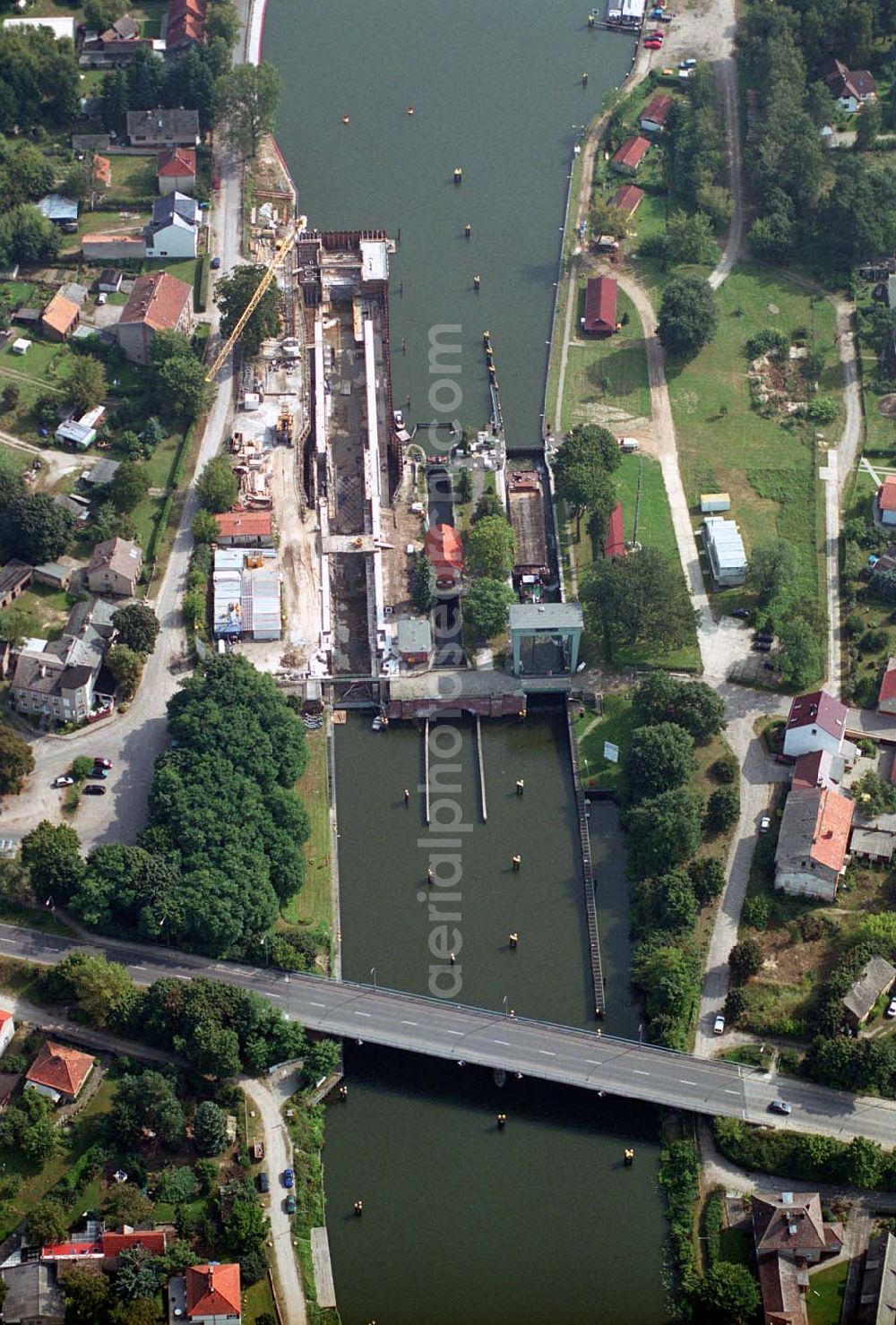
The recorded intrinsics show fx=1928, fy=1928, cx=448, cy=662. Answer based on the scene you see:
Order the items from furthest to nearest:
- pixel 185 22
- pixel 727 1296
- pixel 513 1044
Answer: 1. pixel 185 22
2. pixel 513 1044
3. pixel 727 1296

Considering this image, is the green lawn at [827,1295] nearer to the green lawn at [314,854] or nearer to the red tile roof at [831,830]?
the red tile roof at [831,830]

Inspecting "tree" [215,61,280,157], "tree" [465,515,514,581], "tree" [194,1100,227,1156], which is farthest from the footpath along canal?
"tree" [465,515,514,581]

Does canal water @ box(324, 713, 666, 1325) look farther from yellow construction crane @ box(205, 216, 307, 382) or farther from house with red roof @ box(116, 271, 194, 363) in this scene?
house with red roof @ box(116, 271, 194, 363)

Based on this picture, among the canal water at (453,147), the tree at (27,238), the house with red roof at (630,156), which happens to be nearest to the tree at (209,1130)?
the canal water at (453,147)

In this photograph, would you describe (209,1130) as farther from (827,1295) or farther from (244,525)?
(244,525)

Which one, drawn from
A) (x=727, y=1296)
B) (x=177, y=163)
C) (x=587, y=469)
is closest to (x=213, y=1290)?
(x=727, y=1296)

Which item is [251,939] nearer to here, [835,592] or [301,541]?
[301,541]
